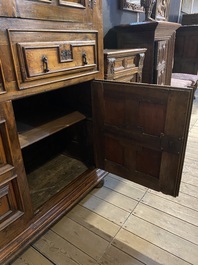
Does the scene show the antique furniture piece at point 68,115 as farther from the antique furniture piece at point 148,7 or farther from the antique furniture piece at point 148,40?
the antique furniture piece at point 148,7

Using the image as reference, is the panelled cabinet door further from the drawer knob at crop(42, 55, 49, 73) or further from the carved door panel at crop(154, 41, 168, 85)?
the carved door panel at crop(154, 41, 168, 85)

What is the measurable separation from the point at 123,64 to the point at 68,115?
1.81ft

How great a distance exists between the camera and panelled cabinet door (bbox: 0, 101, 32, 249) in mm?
862

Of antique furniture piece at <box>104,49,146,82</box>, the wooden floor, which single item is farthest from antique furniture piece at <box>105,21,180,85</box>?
the wooden floor

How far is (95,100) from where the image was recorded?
4.06 ft

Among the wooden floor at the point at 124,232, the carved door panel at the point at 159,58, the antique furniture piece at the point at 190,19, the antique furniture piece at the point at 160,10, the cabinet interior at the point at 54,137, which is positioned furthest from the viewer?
the antique furniture piece at the point at 190,19

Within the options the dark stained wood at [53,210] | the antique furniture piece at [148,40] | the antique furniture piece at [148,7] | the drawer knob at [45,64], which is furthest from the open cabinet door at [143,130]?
the antique furniture piece at [148,7]

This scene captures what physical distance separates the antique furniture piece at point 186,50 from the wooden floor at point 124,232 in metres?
2.69

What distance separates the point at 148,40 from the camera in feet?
6.02

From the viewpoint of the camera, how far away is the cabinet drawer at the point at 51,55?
828 mm

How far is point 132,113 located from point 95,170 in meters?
0.59

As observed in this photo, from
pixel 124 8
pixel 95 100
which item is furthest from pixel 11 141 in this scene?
pixel 124 8

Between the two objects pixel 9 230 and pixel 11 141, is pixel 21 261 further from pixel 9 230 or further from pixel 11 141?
pixel 11 141

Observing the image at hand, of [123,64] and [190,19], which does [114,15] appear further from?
[190,19]
